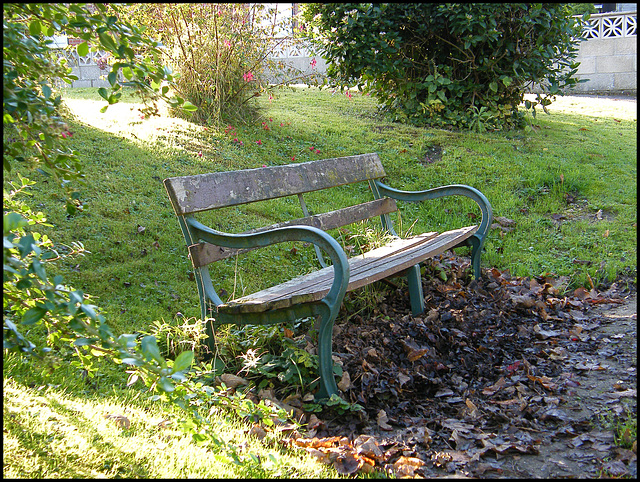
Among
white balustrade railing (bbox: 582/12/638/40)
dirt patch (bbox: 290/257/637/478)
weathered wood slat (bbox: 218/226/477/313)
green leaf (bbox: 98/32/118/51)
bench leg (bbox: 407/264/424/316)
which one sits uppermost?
white balustrade railing (bbox: 582/12/638/40)

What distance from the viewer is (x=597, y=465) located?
2.11 metres

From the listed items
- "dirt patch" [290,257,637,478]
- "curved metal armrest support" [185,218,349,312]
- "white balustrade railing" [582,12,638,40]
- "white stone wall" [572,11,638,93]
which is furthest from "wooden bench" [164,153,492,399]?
"white balustrade railing" [582,12,638,40]

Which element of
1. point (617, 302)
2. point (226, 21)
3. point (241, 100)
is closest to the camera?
point (617, 302)

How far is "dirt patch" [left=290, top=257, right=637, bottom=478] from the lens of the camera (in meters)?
2.22

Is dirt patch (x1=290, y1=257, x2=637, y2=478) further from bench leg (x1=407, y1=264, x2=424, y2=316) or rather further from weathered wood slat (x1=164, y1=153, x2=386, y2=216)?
weathered wood slat (x1=164, y1=153, x2=386, y2=216)

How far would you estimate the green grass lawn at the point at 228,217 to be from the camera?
2125mm

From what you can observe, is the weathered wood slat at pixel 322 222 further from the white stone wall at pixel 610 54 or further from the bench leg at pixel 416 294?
the white stone wall at pixel 610 54

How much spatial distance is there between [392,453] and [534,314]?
1979 millimetres

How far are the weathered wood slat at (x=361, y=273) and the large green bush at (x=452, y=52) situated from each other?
3945mm

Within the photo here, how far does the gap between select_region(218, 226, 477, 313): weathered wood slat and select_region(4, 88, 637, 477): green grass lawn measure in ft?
1.84

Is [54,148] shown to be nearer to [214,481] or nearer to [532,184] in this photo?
[214,481]

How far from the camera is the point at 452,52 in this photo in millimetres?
7680

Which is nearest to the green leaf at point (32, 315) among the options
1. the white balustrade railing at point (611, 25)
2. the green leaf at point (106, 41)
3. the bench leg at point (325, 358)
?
the green leaf at point (106, 41)

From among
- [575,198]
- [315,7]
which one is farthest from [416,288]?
[315,7]
